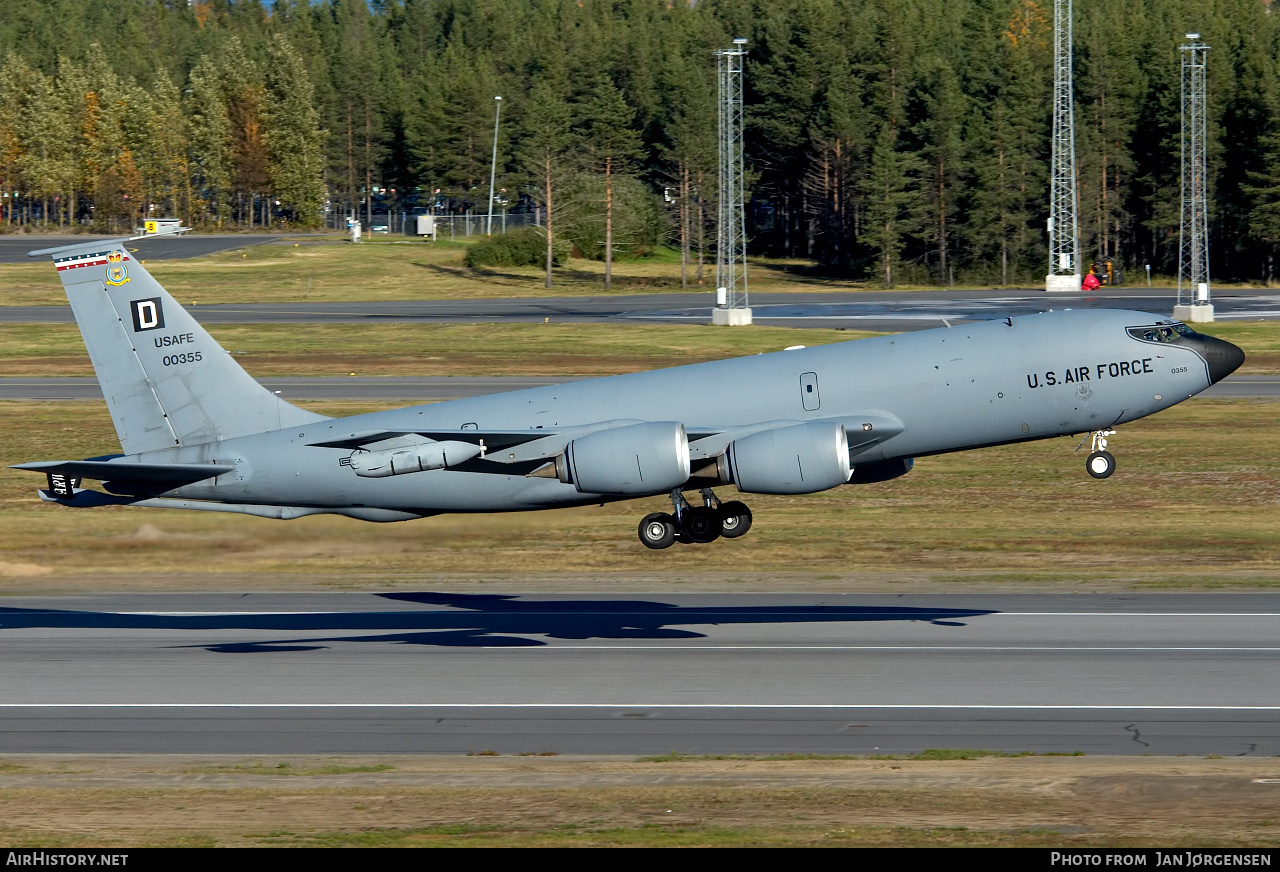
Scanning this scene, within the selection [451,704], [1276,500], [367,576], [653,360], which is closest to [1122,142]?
[653,360]

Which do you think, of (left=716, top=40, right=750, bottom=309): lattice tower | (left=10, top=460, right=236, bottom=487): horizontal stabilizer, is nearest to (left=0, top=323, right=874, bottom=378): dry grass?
(left=716, top=40, right=750, bottom=309): lattice tower

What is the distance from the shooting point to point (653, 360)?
83312mm

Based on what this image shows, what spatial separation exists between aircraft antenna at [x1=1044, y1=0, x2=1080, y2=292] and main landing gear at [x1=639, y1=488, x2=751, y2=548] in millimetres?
90191

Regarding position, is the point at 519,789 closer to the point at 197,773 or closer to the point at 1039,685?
the point at 197,773

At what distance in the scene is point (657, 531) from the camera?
119ft

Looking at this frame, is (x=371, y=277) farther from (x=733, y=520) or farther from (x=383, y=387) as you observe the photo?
(x=733, y=520)

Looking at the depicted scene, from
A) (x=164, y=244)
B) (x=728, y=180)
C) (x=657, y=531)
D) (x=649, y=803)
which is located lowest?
(x=649, y=803)

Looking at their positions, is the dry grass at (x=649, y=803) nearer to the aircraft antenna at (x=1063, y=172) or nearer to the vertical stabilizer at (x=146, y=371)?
the vertical stabilizer at (x=146, y=371)

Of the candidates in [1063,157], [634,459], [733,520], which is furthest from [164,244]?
[634,459]

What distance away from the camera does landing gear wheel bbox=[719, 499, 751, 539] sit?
36.2m

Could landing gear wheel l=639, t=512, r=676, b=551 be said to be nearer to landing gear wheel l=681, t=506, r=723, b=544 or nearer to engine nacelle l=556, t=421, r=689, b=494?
landing gear wheel l=681, t=506, r=723, b=544

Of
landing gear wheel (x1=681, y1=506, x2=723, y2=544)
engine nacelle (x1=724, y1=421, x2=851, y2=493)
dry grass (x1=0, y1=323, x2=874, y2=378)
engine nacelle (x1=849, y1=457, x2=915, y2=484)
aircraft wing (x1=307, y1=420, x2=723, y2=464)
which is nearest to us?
engine nacelle (x1=724, y1=421, x2=851, y2=493)

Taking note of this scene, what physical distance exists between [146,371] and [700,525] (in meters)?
14.9

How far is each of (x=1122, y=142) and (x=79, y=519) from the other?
129 metres
